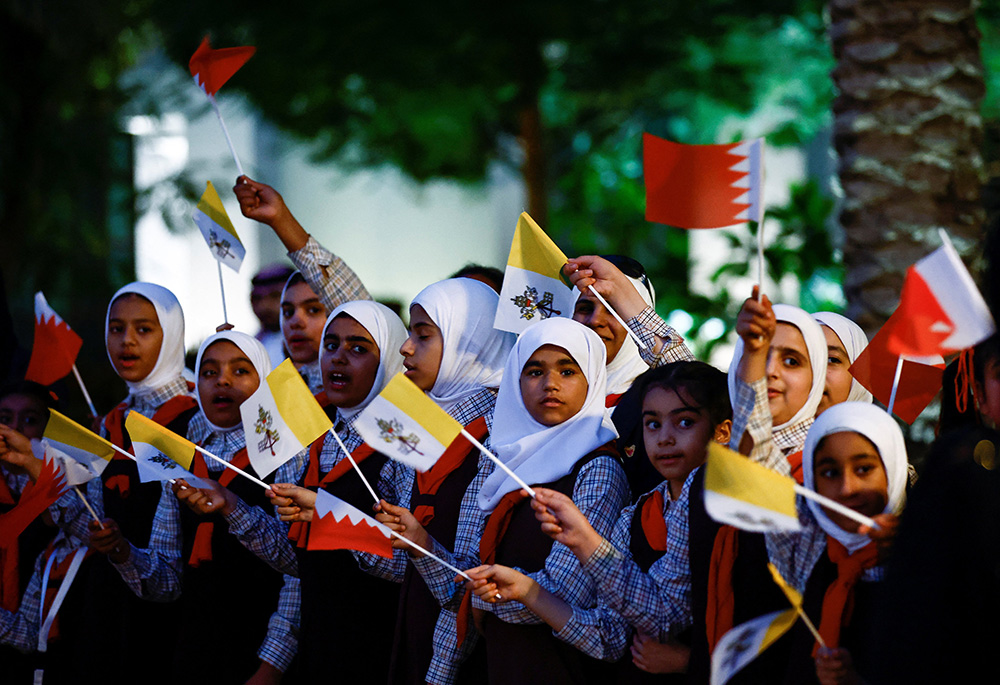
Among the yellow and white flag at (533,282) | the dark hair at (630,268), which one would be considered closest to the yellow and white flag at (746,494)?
the yellow and white flag at (533,282)

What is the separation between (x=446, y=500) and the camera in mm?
3305

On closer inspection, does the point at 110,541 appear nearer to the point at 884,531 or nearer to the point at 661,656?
the point at 661,656

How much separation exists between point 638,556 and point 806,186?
4973 millimetres

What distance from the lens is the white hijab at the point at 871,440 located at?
232 cm

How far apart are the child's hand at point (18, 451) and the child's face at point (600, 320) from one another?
194 cm

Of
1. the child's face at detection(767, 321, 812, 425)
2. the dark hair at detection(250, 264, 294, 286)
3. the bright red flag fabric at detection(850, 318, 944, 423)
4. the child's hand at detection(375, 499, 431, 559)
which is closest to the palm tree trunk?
the bright red flag fabric at detection(850, 318, 944, 423)

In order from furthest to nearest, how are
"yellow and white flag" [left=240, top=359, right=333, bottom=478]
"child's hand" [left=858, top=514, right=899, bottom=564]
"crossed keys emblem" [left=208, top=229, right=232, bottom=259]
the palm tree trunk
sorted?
the palm tree trunk → "crossed keys emblem" [left=208, top=229, right=232, bottom=259] → "yellow and white flag" [left=240, top=359, right=333, bottom=478] → "child's hand" [left=858, top=514, right=899, bottom=564]

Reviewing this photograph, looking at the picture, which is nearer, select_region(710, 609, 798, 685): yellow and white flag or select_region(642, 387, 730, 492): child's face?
select_region(710, 609, 798, 685): yellow and white flag

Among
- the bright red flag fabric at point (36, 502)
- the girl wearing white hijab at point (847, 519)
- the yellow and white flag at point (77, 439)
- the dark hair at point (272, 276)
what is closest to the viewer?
the girl wearing white hijab at point (847, 519)

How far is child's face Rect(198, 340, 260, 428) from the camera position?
13.0ft

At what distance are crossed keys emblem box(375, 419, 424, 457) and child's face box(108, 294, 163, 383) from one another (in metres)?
1.93

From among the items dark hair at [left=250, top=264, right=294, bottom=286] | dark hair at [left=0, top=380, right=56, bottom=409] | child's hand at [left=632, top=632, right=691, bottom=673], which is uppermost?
dark hair at [left=250, top=264, right=294, bottom=286]

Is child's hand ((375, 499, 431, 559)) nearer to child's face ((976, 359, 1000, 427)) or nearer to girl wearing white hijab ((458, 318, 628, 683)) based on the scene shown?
girl wearing white hijab ((458, 318, 628, 683))

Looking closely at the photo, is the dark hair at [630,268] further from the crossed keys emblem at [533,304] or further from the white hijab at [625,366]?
the crossed keys emblem at [533,304]
